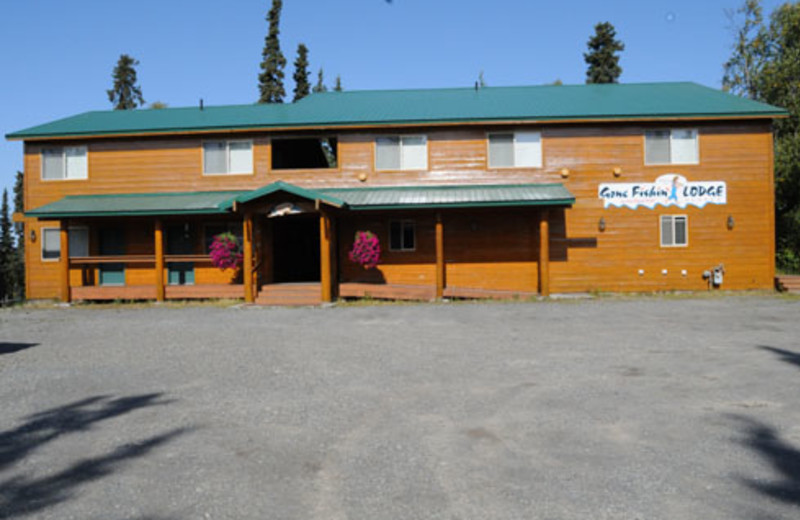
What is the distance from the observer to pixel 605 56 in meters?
46.8

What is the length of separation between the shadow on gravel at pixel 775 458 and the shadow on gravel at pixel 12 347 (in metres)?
11.1

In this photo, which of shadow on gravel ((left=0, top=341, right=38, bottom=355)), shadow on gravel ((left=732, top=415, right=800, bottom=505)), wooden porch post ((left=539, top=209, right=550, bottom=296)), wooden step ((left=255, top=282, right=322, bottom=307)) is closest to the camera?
shadow on gravel ((left=732, top=415, right=800, bottom=505))

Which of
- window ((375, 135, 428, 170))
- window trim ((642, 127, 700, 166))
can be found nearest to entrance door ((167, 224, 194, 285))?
window ((375, 135, 428, 170))

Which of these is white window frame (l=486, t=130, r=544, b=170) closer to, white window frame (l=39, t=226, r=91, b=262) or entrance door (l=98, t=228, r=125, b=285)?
entrance door (l=98, t=228, r=125, b=285)

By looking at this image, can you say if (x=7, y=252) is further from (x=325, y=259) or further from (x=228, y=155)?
(x=325, y=259)

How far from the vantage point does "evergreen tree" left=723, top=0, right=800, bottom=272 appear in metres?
23.2

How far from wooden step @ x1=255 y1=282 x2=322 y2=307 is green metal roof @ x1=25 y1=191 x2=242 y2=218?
3.07 m

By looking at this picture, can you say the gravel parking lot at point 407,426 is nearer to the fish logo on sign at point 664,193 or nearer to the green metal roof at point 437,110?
the fish logo on sign at point 664,193

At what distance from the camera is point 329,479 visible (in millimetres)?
3990

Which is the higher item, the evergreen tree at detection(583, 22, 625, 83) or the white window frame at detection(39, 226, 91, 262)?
the evergreen tree at detection(583, 22, 625, 83)

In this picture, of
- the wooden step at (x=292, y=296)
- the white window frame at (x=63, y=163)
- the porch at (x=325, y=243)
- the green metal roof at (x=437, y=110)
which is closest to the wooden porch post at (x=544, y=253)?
the porch at (x=325, y=243)

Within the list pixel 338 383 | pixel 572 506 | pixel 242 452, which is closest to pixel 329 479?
pixel 242 452

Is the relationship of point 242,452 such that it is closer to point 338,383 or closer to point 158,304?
point 338,383

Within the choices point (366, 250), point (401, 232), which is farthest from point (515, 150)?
point (366, 250)
